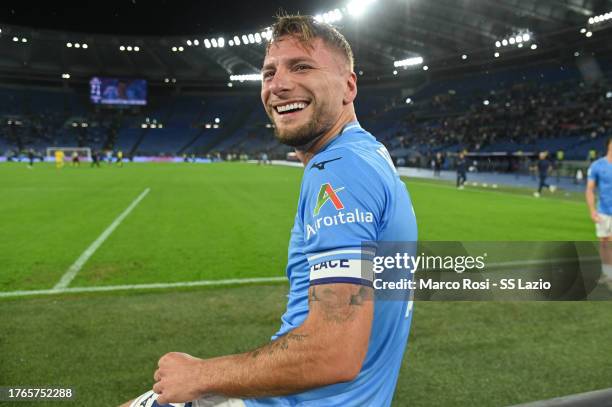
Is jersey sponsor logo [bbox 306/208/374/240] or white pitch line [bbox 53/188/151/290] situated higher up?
white pitch line [bbox 53/188/151/290]

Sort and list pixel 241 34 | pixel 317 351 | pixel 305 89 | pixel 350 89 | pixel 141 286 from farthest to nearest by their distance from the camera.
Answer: pixel 241 34 < pixel 141 286 < pixel 350 89 < pixel 305 89 < pixel 317 351

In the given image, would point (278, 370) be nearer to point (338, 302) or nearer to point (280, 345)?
point (280, 345)

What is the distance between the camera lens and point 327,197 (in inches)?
52.2

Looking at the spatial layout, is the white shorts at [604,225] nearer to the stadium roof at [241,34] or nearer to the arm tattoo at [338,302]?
the arm tattoo at [338,302]

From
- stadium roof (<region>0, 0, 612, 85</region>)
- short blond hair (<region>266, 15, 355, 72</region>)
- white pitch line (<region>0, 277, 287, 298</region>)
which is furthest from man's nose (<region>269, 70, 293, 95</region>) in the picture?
stadium roof (<region>0, 0, 612, 85</region>)

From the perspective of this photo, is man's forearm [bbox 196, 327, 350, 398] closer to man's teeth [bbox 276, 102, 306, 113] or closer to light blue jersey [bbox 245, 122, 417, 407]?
light blue jersey [bbox 245, 122, 417, 407]

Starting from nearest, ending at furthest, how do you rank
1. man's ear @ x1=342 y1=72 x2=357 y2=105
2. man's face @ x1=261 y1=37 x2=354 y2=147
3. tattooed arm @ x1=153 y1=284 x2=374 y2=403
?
tattooed arm @ x1=153 y1=284 x2=374 y2=403, man's face @ x1=261 y1=37 x2=354 y2=147, man's ear @ x1=342 y1=72 x2=357 y2=105

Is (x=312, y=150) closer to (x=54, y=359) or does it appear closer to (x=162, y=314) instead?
(x=54, y=359)

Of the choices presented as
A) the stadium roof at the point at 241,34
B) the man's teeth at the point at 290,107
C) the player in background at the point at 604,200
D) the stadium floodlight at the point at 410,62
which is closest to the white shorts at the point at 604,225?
the player in background at the point at 604,200

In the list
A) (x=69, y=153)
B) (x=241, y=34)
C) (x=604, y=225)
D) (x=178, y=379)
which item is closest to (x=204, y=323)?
(x=178, y=379)

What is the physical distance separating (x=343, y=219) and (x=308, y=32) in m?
0.69

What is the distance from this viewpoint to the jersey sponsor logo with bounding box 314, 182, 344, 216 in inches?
51.5

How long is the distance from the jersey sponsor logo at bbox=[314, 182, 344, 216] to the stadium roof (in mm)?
39483

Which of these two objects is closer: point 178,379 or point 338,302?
point 338,302
